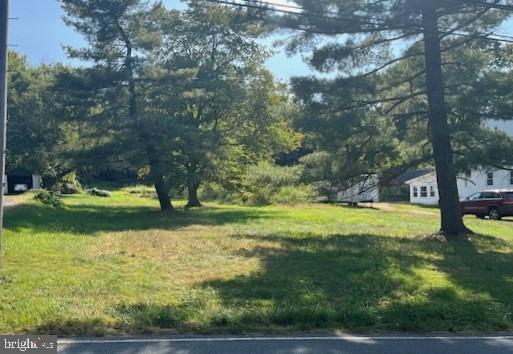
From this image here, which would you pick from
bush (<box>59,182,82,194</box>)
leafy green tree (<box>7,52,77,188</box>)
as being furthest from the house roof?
leafy green tree (<box>7,52,77,188</box>)

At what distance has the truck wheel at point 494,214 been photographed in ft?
103

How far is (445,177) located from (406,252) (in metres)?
3.20

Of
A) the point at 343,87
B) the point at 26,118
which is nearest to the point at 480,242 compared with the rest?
the point at 343,87

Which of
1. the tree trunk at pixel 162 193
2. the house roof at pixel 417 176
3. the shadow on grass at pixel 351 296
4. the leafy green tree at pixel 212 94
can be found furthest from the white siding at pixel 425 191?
the shadow on grass at pixel 351 296

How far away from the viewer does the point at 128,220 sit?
69.9 ft

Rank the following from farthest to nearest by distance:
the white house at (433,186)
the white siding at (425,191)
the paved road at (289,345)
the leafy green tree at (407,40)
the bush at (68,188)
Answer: the white siding at (425,191), the bush at (68,188), the white house at (433,186), the leafy green tree at (407,40), the paved road at (289,345)

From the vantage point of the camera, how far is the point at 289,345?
20.1ft

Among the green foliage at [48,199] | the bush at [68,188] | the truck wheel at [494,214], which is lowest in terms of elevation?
the truck wheel at [494,214]

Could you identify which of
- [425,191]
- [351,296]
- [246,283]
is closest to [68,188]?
[425,191]

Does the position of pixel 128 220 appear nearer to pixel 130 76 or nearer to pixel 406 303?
pixel 130 76

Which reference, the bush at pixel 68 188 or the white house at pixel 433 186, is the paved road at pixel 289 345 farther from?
the bush at pixel 68 188

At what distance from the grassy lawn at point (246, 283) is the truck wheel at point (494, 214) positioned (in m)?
16.6

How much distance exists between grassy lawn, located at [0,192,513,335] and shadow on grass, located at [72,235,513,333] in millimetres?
18

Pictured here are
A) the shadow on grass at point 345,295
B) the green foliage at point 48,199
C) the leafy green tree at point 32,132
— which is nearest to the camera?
the shadow on grass at point 345,295
